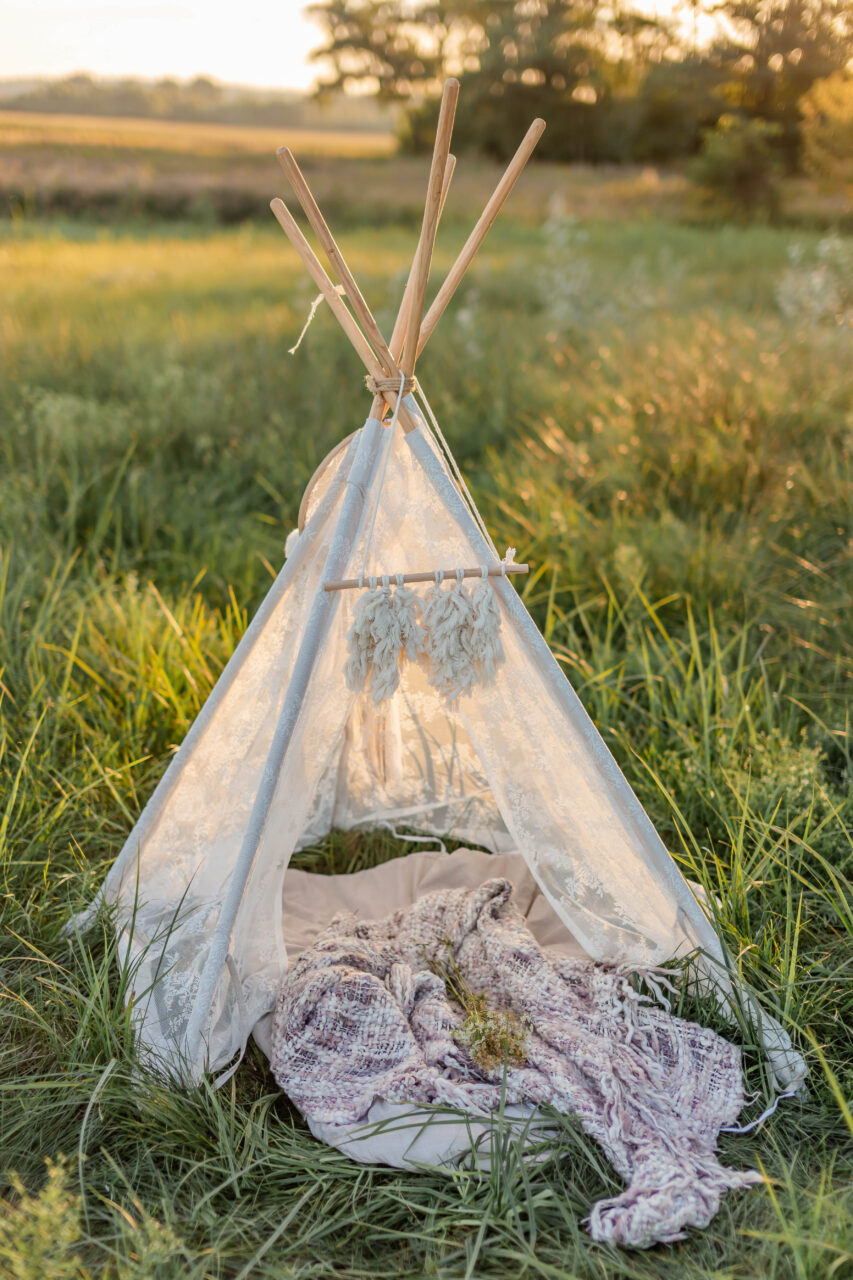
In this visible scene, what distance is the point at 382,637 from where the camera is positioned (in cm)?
196

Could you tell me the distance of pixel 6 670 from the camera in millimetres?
3146

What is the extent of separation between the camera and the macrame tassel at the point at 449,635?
196cm

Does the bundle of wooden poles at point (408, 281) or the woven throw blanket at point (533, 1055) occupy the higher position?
the bundle of wooden poles at point (408, 281)

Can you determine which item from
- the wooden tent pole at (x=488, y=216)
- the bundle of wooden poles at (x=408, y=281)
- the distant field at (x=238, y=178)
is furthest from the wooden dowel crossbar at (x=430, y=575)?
the distant field at (x=238, y=178)

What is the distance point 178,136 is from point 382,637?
38.9 ft

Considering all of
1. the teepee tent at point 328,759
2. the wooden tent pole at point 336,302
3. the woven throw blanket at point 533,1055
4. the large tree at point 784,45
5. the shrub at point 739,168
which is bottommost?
the woven throw blanket at point 533,1055

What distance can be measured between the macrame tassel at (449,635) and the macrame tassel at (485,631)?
0.01m

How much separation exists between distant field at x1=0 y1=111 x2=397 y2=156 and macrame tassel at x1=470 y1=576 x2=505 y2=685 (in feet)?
28.5

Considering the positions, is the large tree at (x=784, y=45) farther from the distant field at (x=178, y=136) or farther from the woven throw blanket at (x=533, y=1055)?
the woven throw blanket at (x=533, y=1055)

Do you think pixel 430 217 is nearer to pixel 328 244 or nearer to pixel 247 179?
pixel 328 244

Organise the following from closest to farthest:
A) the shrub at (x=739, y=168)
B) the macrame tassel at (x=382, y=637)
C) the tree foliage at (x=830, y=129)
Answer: the macrame tassel at (x=382, y=637), the tree foliage at (x=830, y=129), the shrub at (x=739, y=168)

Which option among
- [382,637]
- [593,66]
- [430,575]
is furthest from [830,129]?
[382,637]

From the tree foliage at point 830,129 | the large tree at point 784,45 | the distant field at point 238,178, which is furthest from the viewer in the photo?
the distant field at point 238,178

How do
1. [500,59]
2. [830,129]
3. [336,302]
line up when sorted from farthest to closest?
[500,59]
[830,129]
[336,302]
